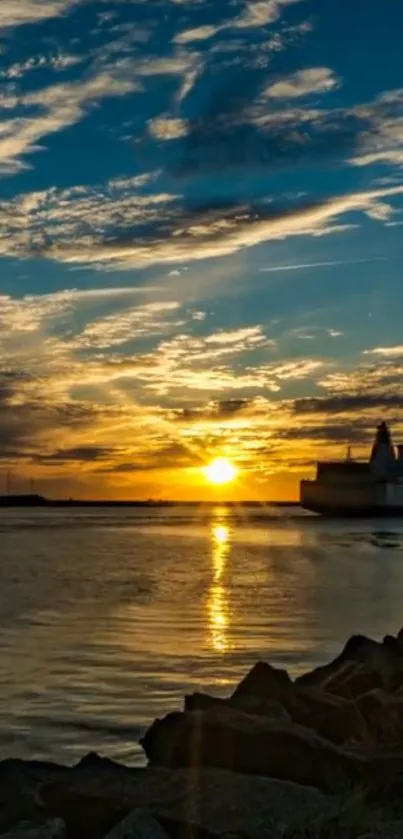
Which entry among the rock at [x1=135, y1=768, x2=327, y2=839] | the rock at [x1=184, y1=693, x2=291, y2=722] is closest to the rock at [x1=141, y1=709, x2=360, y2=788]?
the rock at [x1=135, y1=768, x2=327, y2=839]

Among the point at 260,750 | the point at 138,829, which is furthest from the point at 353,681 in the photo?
the point at 138,829

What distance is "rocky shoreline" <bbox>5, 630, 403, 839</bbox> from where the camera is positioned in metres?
9.22

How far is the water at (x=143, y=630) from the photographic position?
57.5 feet

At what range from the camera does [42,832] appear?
8.74 m

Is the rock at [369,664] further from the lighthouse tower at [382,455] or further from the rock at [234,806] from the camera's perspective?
the lighthouse tower at [382,455]

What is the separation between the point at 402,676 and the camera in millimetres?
16406

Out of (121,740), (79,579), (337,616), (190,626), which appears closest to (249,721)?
(121,740)

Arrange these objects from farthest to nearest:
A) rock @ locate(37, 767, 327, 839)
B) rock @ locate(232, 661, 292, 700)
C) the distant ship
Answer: the distant ship
rock @ locate(232, 661, 292, 700)
rock @ locate(37, 767, 327, 839)

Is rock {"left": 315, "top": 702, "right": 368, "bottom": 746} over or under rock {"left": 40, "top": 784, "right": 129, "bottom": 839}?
over

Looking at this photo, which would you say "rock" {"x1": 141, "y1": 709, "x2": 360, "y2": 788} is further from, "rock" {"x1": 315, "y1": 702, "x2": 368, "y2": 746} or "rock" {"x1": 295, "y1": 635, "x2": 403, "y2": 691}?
"rock" {"x1": 295, "y1": 635, "x2": 403, "y2": 691}

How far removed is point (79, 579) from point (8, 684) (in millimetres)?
31503

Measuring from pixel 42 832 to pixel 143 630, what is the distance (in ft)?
70.3

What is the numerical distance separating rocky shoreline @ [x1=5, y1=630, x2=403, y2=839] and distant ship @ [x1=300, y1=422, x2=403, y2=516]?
15179 cm

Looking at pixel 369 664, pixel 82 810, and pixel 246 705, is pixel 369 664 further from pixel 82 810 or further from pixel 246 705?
pixel 82 810
